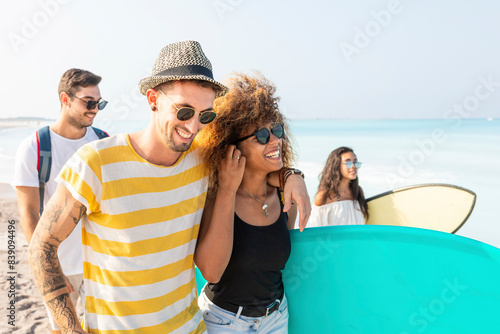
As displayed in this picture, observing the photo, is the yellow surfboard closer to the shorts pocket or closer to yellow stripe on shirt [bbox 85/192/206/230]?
the shorts pocket

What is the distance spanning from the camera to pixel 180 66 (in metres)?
1.24

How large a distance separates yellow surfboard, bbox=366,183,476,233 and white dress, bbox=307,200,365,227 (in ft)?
0.61

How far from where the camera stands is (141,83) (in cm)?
133

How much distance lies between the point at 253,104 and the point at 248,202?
45 cm

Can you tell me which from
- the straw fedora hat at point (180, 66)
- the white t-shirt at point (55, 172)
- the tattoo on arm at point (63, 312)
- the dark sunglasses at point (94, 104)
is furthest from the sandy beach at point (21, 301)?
the straw fedora hat at point (180, 66)

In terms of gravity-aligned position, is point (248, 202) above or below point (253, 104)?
below

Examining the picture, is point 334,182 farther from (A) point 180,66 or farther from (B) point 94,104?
(A) point 180,66

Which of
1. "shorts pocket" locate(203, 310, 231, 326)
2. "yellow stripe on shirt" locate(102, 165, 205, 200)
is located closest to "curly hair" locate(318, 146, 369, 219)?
"shorts pocket" locate(203, 310, 231, 326)

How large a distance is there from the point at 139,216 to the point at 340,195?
332 centimetres

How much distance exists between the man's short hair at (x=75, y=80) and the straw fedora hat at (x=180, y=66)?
69.8 inches

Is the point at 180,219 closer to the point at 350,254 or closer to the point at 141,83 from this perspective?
the point at 141,83

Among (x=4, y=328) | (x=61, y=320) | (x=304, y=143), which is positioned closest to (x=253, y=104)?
(x=61, y=320)

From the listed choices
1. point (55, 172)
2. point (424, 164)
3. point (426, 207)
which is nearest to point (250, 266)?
point (55, 172)

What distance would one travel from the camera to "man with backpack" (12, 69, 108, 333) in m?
2.29
